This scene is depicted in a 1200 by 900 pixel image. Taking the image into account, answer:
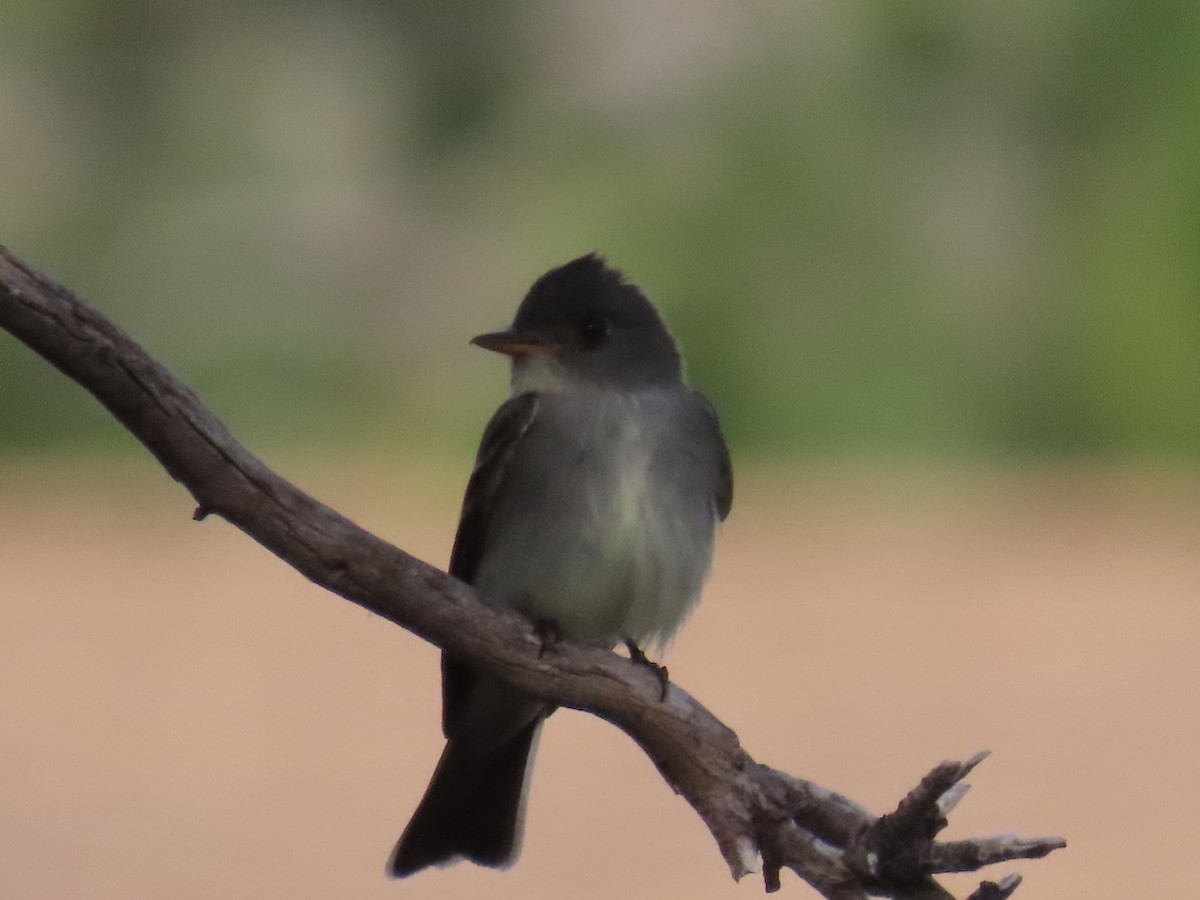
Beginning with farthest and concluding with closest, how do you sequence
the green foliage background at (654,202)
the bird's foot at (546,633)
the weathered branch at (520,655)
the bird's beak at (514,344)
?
1. the green foliage background at (654,202)
2. the bird's beak at (514,344)
3. the bird's foot at (546,633)
4. the weathered branch at (520,655)

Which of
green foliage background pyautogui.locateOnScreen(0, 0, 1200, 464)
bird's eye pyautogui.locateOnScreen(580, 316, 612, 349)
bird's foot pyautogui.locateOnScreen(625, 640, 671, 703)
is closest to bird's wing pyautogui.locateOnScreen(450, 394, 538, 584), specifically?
bird's eye pyautogui.locateOnScreen(580, 316, 612, 349)

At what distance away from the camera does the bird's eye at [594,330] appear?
3684 millimetres

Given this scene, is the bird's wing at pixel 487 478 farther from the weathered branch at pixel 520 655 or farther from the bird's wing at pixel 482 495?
the weathered branch at pixel 520 655

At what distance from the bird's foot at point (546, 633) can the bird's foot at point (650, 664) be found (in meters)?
0.13

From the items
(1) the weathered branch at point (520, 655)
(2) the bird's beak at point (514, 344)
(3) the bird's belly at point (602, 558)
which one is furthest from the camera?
(2) the bird's beak at point (514, 344)

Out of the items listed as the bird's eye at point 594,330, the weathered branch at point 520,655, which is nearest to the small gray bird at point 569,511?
the bird's eye at point 594,330

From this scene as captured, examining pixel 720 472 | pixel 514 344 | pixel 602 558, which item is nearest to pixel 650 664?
pixel 602 558

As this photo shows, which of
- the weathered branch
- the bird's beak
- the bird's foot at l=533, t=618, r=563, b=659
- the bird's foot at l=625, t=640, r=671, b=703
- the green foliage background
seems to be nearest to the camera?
the weathered branch

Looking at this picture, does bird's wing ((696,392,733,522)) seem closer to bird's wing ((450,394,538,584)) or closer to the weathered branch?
bird's wing ((450,394,538,584))

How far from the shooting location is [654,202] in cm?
937

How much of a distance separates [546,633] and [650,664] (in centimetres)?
22

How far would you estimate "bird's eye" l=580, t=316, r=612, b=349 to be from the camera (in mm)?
3684

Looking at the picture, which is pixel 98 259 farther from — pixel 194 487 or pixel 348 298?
pixel 194 487

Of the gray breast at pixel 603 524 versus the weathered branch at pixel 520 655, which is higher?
the gray breast at pixel 603 524
